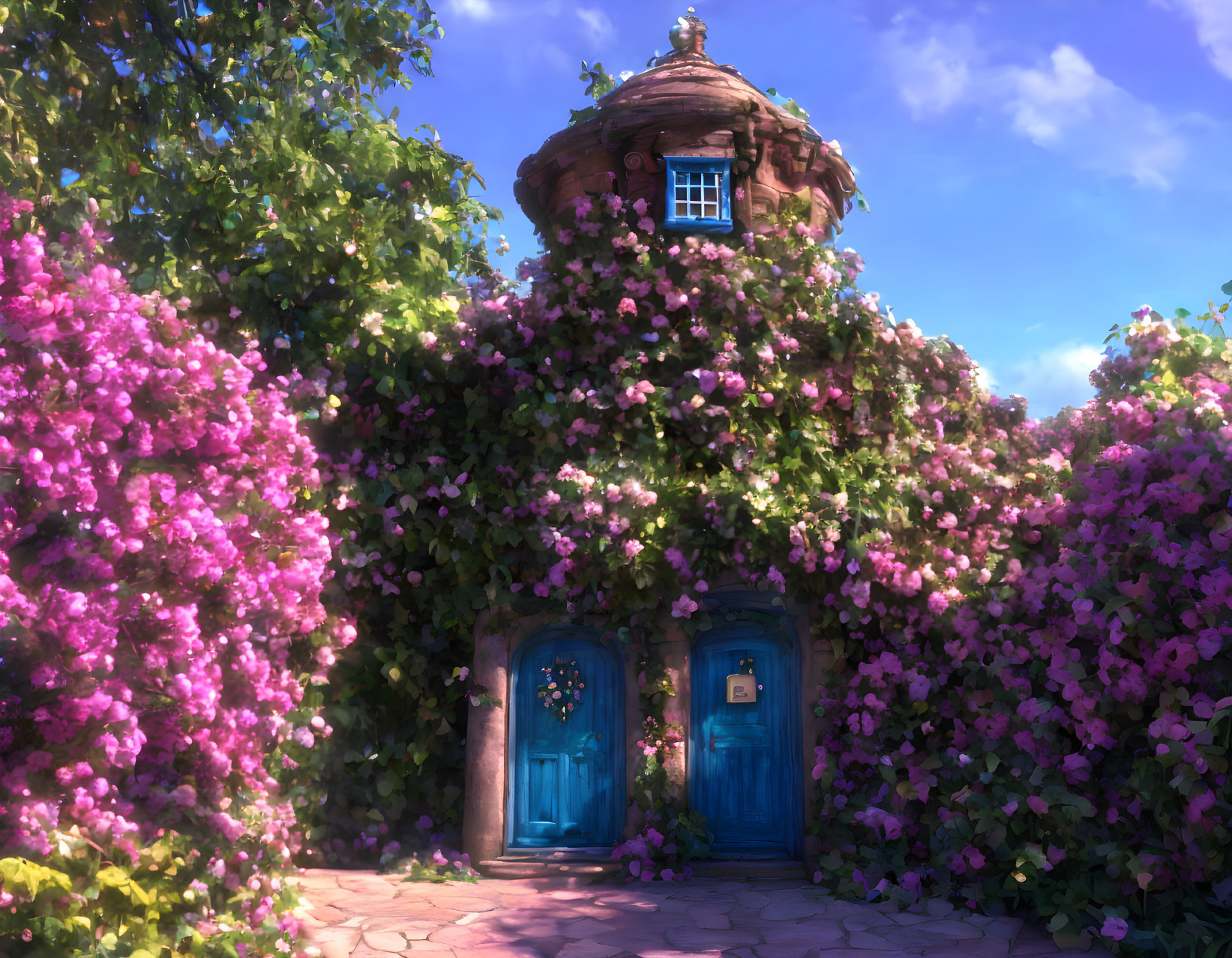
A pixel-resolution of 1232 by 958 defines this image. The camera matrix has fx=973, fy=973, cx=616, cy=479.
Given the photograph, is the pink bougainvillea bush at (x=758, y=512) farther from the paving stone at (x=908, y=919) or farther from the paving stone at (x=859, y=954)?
the paving stone at (x=859, y=954)

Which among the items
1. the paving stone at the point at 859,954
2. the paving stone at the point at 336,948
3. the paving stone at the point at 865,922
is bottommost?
the paving stone at the point at 865,922

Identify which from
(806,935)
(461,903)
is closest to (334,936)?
(461,903)

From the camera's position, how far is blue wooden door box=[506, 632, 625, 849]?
9188mm

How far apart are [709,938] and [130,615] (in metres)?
4.19

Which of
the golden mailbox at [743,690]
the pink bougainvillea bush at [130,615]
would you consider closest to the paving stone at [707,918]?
the golden mailbox at [743,690]

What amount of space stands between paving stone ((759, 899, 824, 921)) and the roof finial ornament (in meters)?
9.83

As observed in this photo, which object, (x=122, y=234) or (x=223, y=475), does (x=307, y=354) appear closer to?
(x=122, y=234)

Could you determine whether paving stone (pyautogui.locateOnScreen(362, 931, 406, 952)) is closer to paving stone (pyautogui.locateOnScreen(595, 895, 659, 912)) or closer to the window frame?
paving stone (pyautogui.locateOnScreen(595, 895, 659, 912))

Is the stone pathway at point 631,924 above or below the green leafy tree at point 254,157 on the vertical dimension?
below

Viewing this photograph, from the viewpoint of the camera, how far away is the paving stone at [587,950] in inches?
238

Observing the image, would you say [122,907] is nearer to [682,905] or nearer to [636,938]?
[636,938]

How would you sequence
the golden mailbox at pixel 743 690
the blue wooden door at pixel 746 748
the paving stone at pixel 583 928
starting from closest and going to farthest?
the paving stone at pixel 583 928 < the blue wooden door at pixel 746 748 < the golden mailbox at pixel 743 690

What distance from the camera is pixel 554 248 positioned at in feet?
32.0

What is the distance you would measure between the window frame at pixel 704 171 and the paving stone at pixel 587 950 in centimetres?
713
